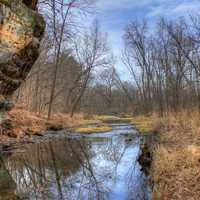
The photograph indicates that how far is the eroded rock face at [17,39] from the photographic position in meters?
9.16

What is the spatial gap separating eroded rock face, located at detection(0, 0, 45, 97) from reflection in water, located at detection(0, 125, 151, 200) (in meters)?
2.95

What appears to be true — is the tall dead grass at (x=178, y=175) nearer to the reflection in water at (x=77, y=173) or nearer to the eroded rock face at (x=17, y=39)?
the reflection in water at (x=77, y=173)

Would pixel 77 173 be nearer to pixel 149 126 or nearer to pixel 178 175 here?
pixel 178 175

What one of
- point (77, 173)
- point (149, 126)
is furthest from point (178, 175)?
point (149, 126)

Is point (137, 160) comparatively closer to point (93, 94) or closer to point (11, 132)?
point (11, 132)

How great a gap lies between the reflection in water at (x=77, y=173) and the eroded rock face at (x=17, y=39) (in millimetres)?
2955

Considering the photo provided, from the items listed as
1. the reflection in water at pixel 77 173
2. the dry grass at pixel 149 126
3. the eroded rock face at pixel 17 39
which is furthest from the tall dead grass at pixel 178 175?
the dry grass at pixel 149 126

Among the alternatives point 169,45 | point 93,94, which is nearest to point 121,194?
point 169,45

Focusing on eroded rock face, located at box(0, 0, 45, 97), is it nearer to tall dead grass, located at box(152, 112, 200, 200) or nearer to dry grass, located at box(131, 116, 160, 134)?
tall dead grass, located at box(152, 112, 200, 200)

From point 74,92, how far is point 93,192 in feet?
112

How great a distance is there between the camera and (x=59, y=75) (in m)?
36.8

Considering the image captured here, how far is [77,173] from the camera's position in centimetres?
899

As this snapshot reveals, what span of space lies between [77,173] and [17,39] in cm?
481

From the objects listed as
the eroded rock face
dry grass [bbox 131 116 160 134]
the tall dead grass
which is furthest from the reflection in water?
dry grass [bbox 131 116 160 134]
